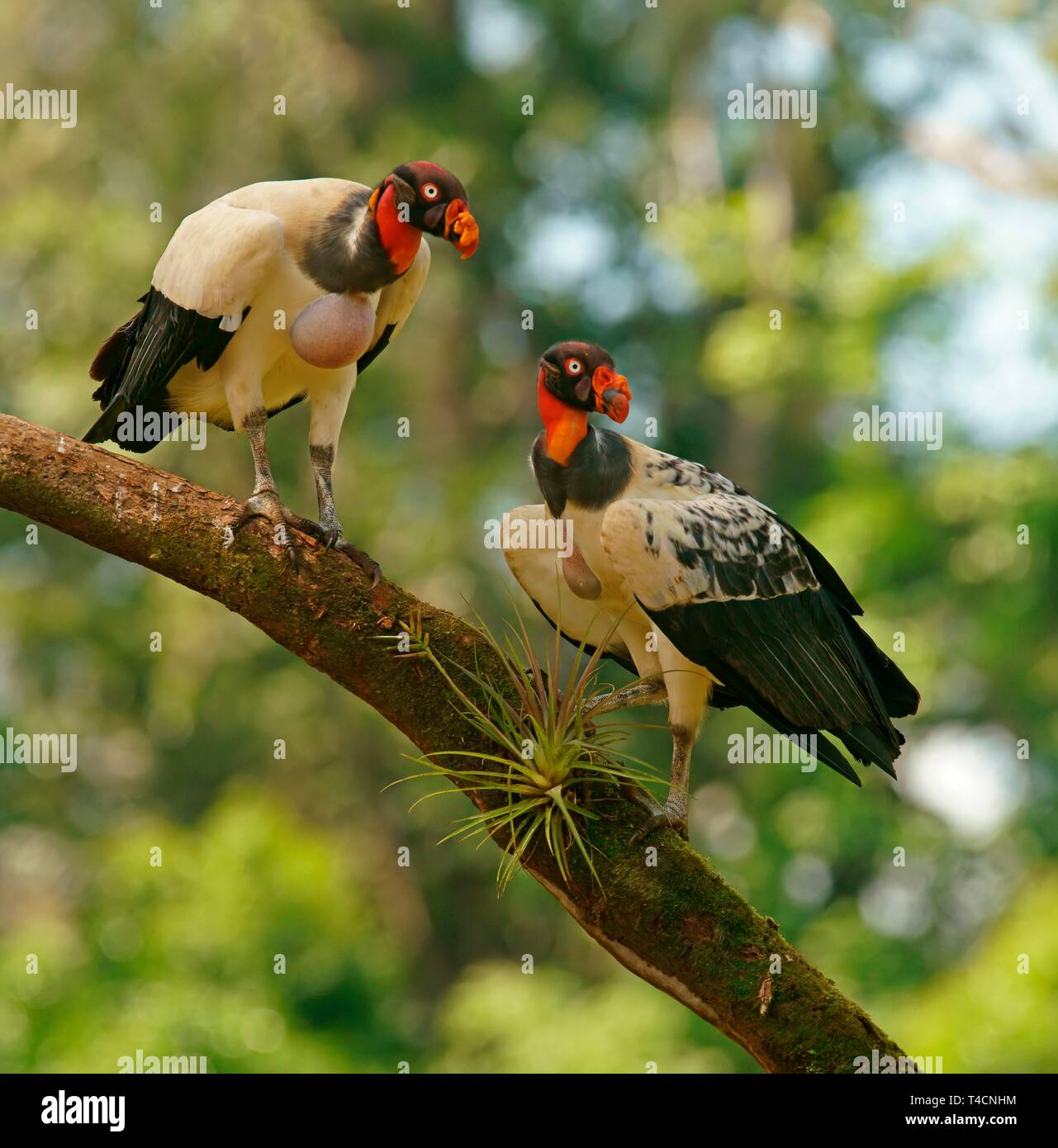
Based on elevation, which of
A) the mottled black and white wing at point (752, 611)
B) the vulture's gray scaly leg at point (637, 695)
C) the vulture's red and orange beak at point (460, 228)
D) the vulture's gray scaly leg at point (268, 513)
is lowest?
the vulture's gray scaly leg at point (637, 695)

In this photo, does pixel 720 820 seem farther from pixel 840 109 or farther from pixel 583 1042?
pixel 840 109

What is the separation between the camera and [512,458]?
2092 cm

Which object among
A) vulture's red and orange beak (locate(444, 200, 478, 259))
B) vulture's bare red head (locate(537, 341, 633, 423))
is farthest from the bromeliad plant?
vulture's red and orange beak (locate(444, 200, 478, 259))

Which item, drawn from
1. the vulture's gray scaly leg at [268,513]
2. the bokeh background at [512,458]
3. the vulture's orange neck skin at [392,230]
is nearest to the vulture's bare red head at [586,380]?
the vulture's orange neck skin at [392,230]

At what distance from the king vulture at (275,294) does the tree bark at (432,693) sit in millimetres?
165

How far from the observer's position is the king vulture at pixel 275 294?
523cm

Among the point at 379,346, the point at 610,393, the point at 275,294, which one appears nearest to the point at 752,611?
the point at 610,393

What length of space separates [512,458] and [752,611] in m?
15.6

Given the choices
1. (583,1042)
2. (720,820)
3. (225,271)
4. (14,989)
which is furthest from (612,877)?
(720,820)

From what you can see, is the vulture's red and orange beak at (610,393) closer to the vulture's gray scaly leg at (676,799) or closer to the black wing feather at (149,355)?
the vulture's gray scaly leg at (676,799)

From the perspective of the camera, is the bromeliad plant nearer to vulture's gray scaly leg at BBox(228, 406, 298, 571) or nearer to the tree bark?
the tree bark

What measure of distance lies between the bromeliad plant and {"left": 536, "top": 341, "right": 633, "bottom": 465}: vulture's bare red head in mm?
827

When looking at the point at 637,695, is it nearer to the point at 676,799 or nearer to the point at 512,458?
the point at 676,799

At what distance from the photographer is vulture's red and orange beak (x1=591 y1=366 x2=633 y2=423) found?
17.4 ft
